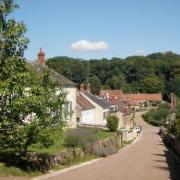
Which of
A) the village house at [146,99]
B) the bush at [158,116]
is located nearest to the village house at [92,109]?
the bush at [158,116]

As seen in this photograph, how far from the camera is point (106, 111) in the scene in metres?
69.2

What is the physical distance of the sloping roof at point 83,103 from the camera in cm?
6046

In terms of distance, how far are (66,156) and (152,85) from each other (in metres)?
148

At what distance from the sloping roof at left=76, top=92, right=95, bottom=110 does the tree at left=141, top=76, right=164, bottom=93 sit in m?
111

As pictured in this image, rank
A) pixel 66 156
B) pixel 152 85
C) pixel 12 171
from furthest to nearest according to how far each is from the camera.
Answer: pixel 152 85 < pixel 66 156 < pixel 12 171

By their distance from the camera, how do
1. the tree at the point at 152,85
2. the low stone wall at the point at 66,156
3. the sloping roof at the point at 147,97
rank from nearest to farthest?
1. the low stone wall at the point at 66,156
2. the sloping roof at the point at 147,97
3. the tree at the point at 152,85

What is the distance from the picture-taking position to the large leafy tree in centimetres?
2159

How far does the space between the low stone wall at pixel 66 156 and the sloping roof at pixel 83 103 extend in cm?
1538

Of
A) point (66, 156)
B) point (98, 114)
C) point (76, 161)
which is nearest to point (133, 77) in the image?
point (98, 114)

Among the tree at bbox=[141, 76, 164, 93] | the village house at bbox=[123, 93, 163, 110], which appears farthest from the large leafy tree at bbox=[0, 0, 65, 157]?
the tree at bbox=[141, 76, 164, 93]

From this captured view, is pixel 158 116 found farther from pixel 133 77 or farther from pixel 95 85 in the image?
pixel 133 77

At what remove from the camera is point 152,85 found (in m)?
176

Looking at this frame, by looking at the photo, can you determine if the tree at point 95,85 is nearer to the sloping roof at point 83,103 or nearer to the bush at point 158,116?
→ the bush at point 158,116

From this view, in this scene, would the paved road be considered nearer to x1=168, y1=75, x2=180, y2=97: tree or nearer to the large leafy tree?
the large leafy tree
